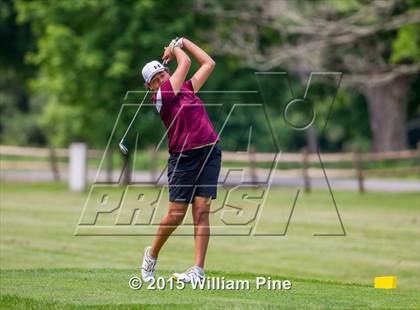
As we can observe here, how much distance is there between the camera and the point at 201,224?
10805mm

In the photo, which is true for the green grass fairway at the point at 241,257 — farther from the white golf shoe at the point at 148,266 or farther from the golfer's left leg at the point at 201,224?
the golfer's left leg at the point at 201,224

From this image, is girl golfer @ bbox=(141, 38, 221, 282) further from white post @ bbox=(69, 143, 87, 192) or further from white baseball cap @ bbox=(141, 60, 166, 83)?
white post @ bbox=(69, 143, 87, 192)

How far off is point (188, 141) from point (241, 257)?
29.0 feet

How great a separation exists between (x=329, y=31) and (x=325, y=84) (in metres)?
10.5

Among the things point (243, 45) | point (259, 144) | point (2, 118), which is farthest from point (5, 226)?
point (2, 118)

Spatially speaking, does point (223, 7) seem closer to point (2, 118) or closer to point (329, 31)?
point (329, 31)

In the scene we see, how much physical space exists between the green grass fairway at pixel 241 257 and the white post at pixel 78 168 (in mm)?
672

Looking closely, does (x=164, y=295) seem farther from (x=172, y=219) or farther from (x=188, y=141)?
(x=188, y=141)

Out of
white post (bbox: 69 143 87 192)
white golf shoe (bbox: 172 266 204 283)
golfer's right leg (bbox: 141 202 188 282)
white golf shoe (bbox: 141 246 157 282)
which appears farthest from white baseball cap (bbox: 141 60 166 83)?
white post (bbox: 69 143 87 192)

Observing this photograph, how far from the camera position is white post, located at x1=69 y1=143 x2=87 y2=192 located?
3584 centimetres

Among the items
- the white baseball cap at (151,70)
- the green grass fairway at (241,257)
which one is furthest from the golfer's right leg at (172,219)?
the white baseball cap at (151,70)

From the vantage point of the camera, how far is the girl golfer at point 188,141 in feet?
34.9

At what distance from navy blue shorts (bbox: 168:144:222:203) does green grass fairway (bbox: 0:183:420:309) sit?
37.9 inches

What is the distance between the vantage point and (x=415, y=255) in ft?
63.3
